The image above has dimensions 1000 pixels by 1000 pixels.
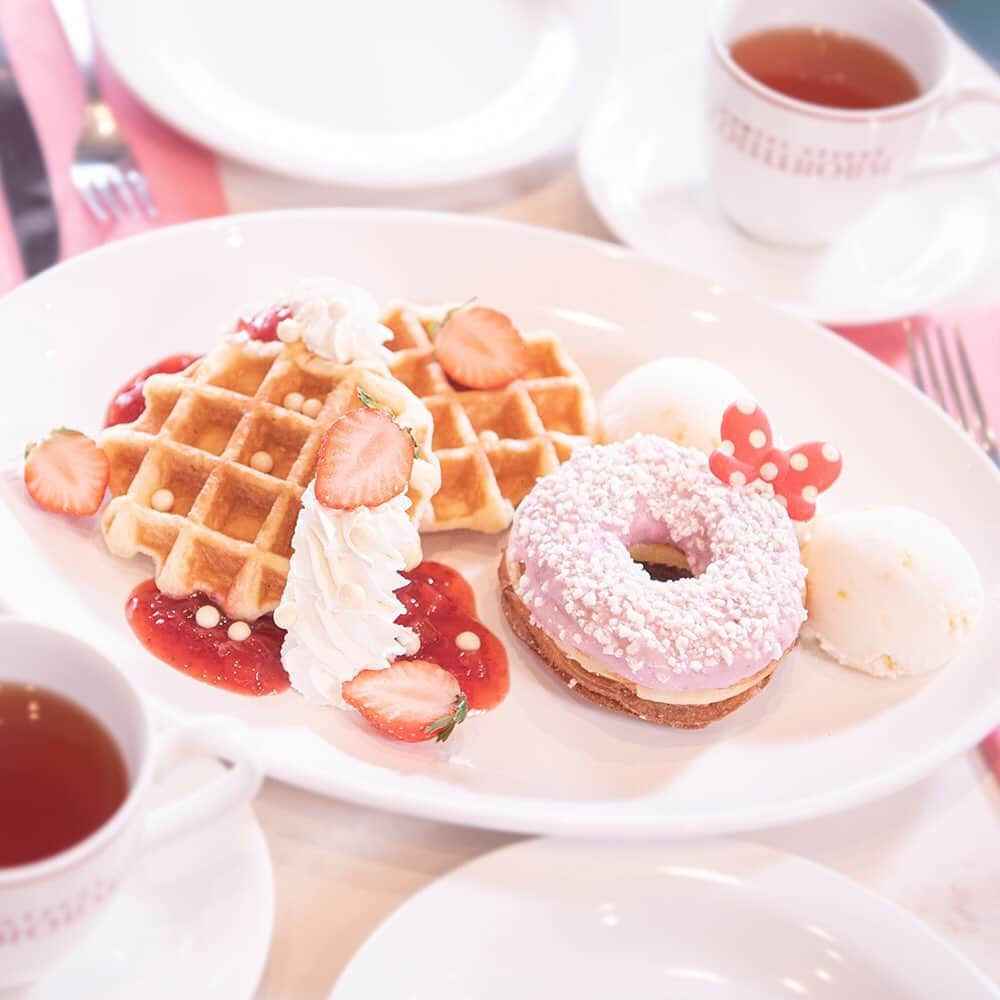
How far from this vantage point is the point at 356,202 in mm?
2609

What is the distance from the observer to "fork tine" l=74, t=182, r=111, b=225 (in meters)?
2.46

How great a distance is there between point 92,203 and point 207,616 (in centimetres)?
108

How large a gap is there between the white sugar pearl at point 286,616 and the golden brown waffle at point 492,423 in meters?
0.31

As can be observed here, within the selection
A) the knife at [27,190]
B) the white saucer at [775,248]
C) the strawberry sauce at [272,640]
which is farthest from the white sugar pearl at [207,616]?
the white saucer at [775,248]

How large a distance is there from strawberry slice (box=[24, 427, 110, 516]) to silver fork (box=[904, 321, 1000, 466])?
156 cm

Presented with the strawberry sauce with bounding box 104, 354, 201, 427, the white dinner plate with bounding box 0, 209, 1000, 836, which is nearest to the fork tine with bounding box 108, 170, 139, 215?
the white dinner plate with bounding box 0, 209, 1000, 836

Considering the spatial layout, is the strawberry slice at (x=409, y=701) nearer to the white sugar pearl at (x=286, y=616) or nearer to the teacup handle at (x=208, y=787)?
the white sugar pearl at (x=286, y=616)

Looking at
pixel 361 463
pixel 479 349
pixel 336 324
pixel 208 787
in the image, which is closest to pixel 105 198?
pixel 336 324

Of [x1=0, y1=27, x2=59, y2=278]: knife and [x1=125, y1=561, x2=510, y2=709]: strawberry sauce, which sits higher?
[x1=0, y1=27, x2=59, y2=278]: knife

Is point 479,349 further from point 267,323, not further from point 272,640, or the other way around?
point 272,640

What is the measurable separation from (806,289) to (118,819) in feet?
6.10

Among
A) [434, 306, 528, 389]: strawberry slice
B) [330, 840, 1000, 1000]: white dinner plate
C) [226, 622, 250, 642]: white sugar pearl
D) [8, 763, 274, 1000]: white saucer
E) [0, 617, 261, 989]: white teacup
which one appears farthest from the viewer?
[434, 306, 528, 389]: strawberry slice

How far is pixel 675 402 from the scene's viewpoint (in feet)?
6.90

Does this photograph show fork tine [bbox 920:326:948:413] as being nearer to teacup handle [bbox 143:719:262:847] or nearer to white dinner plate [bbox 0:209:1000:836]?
white dinner plate [bbox 0:209:1000:836]
